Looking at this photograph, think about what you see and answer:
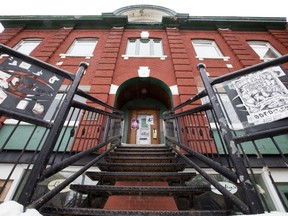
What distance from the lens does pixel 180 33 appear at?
9531 mm

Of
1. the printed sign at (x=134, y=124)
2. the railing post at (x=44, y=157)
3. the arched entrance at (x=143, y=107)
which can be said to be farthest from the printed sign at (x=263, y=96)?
the printed sign at (x=134, y=124)

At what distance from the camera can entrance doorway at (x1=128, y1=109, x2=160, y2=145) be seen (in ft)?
24.9

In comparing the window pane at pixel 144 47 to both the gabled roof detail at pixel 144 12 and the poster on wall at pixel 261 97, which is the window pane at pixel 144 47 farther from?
the poster on wall at pixel 261 97

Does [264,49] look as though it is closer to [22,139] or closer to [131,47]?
[131,47]

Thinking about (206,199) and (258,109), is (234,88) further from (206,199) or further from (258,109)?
(206,199)

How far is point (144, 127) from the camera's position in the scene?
8055mm

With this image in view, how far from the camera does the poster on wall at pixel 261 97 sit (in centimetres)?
155

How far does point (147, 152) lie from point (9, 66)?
130 inches

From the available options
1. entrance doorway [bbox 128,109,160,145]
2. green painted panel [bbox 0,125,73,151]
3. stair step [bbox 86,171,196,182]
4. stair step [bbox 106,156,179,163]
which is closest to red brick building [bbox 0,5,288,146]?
entrance doorway [bbox 128,109,160,145]

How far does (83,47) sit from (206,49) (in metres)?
6.94

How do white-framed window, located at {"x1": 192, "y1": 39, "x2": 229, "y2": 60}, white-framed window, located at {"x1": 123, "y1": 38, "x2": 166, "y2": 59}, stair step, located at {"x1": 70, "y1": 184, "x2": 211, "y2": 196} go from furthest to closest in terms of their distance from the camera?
white-framed window, located at {"x1": 123, "y1": 38, "x2": 166, "y2": 59}
white-framed window, located at {"x1": 192, "y1": 39, "x2": 229, "y2": 60}
stair step, located at {"x1": 70, "y1": 184, "x2": 211, "y2": 196}

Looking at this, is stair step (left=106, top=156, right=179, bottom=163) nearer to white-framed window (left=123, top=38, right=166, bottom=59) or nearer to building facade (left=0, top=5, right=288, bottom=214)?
building facade (left=0, top=5, right=288, bottom=214)

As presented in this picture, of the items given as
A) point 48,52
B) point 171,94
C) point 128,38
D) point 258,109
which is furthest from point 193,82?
point 48,52

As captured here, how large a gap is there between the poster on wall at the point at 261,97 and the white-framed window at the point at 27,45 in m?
10.2
